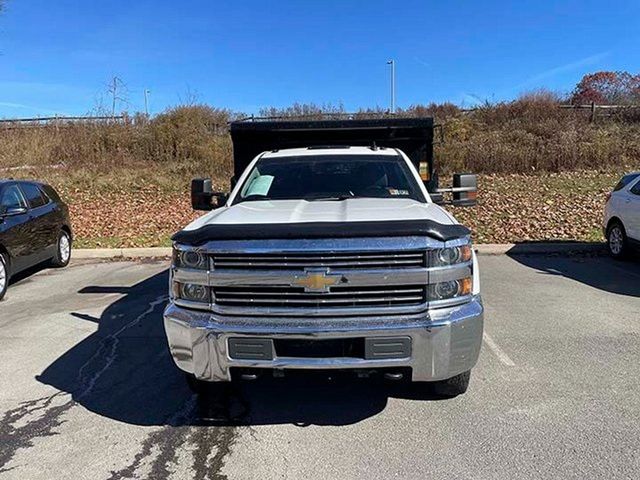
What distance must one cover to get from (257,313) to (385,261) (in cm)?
85

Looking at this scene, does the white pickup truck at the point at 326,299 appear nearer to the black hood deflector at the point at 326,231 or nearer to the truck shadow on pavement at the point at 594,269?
the black hood deflector at the point at 326,231

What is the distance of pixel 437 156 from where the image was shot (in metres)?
19.2

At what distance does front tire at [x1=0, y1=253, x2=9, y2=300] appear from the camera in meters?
7.36

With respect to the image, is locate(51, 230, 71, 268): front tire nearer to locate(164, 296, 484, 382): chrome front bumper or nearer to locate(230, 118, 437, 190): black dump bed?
locate(230, 118, 437, 190): black dump bed

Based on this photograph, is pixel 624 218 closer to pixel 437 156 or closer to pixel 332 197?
pixel 332 197

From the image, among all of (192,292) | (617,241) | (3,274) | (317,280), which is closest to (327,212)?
(317,280)

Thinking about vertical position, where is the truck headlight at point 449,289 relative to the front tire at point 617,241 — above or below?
above

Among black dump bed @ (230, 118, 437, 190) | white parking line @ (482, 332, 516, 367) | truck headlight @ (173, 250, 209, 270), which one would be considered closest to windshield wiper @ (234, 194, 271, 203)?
truck headlight @ (173, 250, 209, 270)

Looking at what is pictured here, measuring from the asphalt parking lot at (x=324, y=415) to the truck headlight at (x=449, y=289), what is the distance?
0.93 metres

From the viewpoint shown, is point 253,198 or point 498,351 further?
point 498,351

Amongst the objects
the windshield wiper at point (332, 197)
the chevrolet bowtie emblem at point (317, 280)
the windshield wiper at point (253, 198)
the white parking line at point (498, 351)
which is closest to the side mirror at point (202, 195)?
the windshield wiper at point (253, 198)

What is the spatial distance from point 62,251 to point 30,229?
121 centimetres

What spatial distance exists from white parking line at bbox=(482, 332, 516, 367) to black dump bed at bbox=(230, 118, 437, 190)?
134 inches

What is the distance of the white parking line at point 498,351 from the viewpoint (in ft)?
15.6
